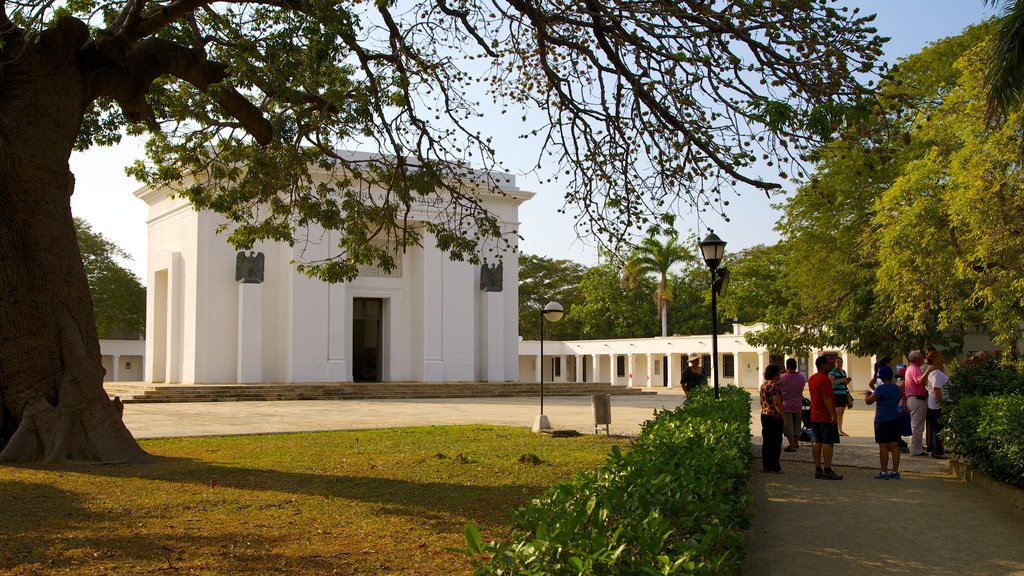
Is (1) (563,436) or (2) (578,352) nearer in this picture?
(1) (563,436)

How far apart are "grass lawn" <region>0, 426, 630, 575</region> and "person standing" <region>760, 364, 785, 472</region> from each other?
2.17m

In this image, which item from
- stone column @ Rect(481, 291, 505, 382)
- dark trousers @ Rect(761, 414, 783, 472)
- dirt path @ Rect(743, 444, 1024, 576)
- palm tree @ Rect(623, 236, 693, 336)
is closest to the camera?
dirt path @ Rect(743, 444, 1024, 576)

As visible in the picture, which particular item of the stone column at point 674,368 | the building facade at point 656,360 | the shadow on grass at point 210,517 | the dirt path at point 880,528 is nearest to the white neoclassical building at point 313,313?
the building facade at point 656,360

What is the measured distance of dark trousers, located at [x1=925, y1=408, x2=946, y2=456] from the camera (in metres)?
12.3

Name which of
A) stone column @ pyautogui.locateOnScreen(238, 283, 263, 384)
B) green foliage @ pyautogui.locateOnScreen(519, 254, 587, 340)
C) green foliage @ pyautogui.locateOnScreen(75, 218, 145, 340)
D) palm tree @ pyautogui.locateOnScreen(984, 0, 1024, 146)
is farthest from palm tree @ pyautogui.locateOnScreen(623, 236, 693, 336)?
palm tree @ pyautogui.locateOnScreen(984, 0, 1024, 146)

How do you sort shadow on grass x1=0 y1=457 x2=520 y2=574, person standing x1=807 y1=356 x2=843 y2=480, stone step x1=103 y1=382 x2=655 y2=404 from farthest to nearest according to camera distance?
stone step x1=103 y1=382 x2=655 y2=404, person standing x1=807 y1=356 x2=843 y2=480, shadow on grass x1=0 y1=457 x2=520 y2=574

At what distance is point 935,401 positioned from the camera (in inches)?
472

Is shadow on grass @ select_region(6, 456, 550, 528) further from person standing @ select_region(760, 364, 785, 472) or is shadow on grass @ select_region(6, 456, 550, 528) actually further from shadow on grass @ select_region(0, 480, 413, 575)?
person standing @ select_region(760, 364, 785, 472)

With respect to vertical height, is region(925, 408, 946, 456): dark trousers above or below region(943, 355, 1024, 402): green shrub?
below

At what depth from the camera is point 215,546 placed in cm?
606

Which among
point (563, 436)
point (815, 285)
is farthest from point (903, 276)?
point (563, 436)

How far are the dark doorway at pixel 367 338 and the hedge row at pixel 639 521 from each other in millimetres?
31988

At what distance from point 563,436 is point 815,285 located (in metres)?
14.6

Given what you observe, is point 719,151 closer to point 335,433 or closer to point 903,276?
point 335,433
